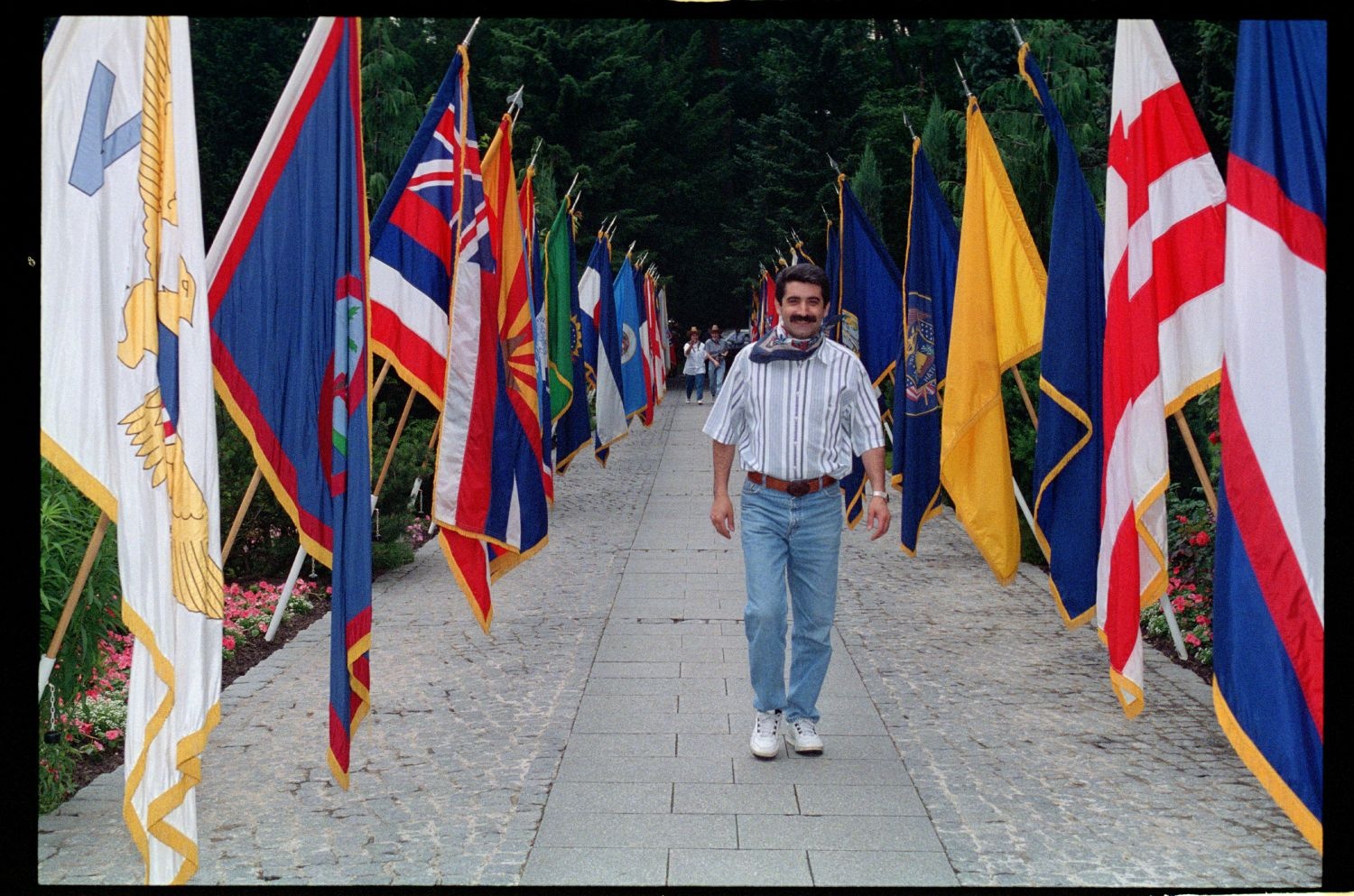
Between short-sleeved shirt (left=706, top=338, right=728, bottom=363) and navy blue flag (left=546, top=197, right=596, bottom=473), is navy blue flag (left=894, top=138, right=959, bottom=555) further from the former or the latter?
short-sleeved shirt (left=706, top=338, right=728, bottom=363)

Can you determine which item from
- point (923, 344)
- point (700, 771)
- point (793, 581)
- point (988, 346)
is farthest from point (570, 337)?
point (700, 771)

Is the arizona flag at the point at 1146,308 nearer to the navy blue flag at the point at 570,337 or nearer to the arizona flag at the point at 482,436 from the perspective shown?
the arizona flag at the point at 482,436

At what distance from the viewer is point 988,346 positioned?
756 cm

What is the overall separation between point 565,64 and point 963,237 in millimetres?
36453

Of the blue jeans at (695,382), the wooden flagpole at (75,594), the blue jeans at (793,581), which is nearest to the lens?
the wooden flagpole at (75,594)

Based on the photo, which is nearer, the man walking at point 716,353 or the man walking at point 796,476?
the man walking at point 796,476

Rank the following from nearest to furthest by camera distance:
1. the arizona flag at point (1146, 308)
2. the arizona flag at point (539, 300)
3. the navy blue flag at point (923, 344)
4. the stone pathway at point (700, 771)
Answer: the stone pathway at point (700, 771), the arizona flag at point (1146, 308), the navy blue flag at point (923, 344), the arizona flag at point (539, 300)

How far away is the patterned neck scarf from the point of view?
18.6 feet

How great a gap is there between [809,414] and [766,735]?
142 centimetres

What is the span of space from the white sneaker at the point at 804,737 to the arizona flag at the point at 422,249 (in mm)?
3282

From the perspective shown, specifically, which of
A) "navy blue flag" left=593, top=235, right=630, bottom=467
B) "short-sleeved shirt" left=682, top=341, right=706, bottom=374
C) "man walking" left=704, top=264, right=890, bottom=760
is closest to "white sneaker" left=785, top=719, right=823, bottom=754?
"man walking" left=704, top=264, right=890, bottom=760

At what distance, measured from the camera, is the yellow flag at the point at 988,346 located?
743cm

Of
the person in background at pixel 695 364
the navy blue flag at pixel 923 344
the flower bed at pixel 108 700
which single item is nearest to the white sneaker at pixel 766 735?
the flower bed at pixel 108 700

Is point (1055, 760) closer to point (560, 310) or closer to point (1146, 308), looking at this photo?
point (1146, 308)
